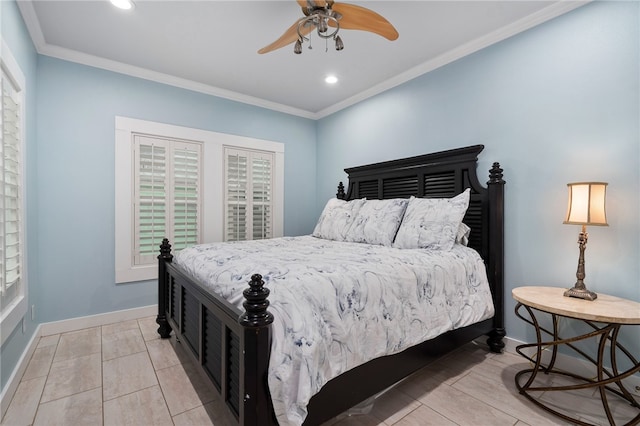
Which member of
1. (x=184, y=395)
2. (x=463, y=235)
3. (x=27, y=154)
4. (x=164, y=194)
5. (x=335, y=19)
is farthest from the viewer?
(x=164, y=194)

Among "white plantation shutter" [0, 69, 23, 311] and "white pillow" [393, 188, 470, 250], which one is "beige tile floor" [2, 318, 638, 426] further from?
"white pillow" [393, 188, 470, 250]

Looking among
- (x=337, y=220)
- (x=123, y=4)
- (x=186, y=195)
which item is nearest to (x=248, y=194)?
(x=186, y=195)

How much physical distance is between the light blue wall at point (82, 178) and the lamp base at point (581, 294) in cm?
374

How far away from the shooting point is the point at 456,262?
220cm

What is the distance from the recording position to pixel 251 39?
2684 millimetres

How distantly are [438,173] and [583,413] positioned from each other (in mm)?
2024

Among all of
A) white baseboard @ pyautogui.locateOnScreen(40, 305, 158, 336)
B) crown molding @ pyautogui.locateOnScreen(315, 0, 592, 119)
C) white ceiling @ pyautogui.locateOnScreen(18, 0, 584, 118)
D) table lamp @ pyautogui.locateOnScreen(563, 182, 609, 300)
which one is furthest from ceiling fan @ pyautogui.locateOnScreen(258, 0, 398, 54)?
white baseboard @ pyautogui.locateOnScreen(40, 305, 158, 336)

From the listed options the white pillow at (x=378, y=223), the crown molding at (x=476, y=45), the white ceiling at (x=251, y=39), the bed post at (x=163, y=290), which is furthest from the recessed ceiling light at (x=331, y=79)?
the bed post at (x=163, y=290)

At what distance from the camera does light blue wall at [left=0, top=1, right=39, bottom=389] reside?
1.87 m

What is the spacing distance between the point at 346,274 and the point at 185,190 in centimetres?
267

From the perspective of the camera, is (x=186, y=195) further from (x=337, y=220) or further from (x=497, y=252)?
(x=497, y=252)

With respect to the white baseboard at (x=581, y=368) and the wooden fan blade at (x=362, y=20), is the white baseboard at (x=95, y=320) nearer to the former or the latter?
the wooden fan blade at (x=362, y=20)

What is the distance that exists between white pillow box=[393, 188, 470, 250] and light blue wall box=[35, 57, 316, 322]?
2800 millimetres

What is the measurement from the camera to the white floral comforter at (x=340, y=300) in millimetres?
1228
